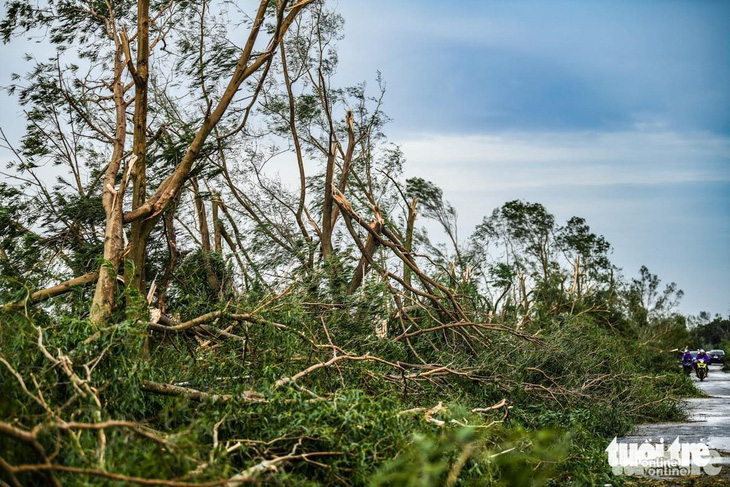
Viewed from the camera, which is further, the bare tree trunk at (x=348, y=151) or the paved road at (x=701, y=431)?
the bare tree trunk at (x=348, y=151)

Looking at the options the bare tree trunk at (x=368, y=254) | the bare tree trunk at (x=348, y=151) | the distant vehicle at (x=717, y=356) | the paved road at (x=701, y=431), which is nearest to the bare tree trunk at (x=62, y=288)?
the bare tree trunk at (x=368, y=254)

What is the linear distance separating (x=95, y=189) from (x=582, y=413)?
33.6ft

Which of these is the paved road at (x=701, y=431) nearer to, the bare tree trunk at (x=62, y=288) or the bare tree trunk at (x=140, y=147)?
the bare tree trunk at (x=140, y=147)

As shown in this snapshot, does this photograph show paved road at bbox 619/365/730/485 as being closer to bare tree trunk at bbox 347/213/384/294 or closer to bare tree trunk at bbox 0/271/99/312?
bare tree trunk at bbox 347/213/384/294

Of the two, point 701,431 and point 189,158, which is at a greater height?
point 189,158

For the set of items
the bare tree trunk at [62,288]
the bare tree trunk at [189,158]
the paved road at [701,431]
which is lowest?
the paved road at [701,431]

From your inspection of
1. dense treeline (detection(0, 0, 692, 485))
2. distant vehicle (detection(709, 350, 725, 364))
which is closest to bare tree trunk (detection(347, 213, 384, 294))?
dense treeline (detection(0, 0, 692, 485))

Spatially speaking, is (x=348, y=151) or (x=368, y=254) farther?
(x=348, y=151)

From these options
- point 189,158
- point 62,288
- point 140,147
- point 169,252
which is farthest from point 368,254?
point 62,288

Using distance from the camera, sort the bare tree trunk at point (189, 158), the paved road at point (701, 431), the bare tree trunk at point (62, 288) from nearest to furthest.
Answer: the bare tree trunk at point (62, 288) → the paved road at point (701, 431) → the bare tree trunk at point (189, 158)

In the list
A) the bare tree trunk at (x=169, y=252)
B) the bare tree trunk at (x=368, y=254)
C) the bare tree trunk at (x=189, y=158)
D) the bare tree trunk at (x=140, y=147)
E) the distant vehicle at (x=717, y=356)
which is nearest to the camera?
the bare tree trunk at (x=189, y=158)

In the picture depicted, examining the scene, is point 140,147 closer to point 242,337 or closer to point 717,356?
point 242,337

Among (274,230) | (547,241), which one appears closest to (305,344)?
(274,230)

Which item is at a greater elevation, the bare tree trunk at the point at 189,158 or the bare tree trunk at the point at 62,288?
the bare tree trunk at the point at 189,158
